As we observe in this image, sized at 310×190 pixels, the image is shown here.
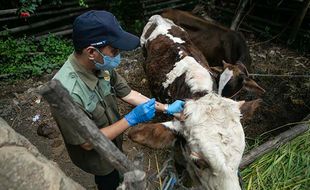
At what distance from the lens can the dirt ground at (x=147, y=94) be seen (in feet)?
16.4

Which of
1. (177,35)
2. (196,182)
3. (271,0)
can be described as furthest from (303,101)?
(196,182)

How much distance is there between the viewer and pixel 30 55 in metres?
6.96

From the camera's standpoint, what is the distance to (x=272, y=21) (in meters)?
8.18

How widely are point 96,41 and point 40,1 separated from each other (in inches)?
192

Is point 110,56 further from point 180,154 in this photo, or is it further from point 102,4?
point 102,4

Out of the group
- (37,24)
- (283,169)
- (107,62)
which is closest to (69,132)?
(107,62)

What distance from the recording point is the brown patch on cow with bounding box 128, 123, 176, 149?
2.82 meters

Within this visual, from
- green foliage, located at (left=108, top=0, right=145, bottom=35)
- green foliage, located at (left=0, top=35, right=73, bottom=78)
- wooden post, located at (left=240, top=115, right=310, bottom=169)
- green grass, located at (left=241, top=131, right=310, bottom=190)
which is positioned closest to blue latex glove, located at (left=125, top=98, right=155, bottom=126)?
wooden post, located at (left=240, top=115, right=310, bottom=169)

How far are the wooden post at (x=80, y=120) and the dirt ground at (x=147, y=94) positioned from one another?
2894 millimetres

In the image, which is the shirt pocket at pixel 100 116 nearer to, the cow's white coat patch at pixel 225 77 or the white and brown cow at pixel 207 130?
the white and brown cow at pixel 207 130

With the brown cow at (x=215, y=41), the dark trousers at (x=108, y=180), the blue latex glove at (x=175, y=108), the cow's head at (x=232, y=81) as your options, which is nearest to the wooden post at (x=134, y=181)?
the blue latex glove at (x=175, y=108)

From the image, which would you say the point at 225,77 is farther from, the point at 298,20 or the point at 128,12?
the point at 128,12

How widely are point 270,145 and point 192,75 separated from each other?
1.14 m

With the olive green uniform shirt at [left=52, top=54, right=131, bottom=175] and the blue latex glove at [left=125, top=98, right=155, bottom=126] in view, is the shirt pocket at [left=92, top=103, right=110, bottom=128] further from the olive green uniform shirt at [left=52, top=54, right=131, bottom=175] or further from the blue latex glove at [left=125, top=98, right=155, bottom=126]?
the blue latex glove at [left=125, top=98, right=155, bottom=126]
